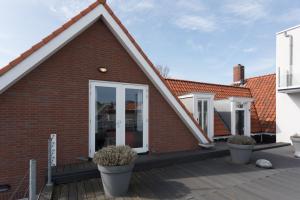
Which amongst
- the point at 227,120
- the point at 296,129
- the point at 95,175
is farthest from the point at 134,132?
the point at 296,129

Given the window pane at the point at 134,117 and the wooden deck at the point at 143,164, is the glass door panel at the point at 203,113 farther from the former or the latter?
the window pane at the point at 134,117

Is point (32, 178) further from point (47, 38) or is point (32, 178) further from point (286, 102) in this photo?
point (286, 102)

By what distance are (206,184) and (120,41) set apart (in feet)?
16.9

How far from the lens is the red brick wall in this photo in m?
5.66

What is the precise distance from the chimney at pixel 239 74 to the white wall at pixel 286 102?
4743 mm

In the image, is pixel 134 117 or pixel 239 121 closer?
pixel 134 117

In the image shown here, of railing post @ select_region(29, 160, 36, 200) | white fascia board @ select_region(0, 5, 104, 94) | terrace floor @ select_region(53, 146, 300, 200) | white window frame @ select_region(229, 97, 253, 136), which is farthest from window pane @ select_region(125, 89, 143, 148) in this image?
white window frame @ select_region(229, 97, 253, 136)

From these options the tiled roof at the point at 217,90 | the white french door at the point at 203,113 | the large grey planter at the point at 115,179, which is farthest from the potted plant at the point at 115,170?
the tiled roof at the point at 217,90

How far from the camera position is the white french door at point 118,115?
683 centimetres

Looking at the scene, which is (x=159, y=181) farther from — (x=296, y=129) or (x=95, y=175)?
(x=296, y=129)

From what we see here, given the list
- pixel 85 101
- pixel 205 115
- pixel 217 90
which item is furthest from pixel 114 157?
pixel 217 90

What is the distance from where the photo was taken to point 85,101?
6.67 metres

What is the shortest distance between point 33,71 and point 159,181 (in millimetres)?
4604

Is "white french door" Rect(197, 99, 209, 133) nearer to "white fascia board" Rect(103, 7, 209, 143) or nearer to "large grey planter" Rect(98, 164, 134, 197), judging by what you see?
"white fascia board" Rect(103, 7, 209, 143)
